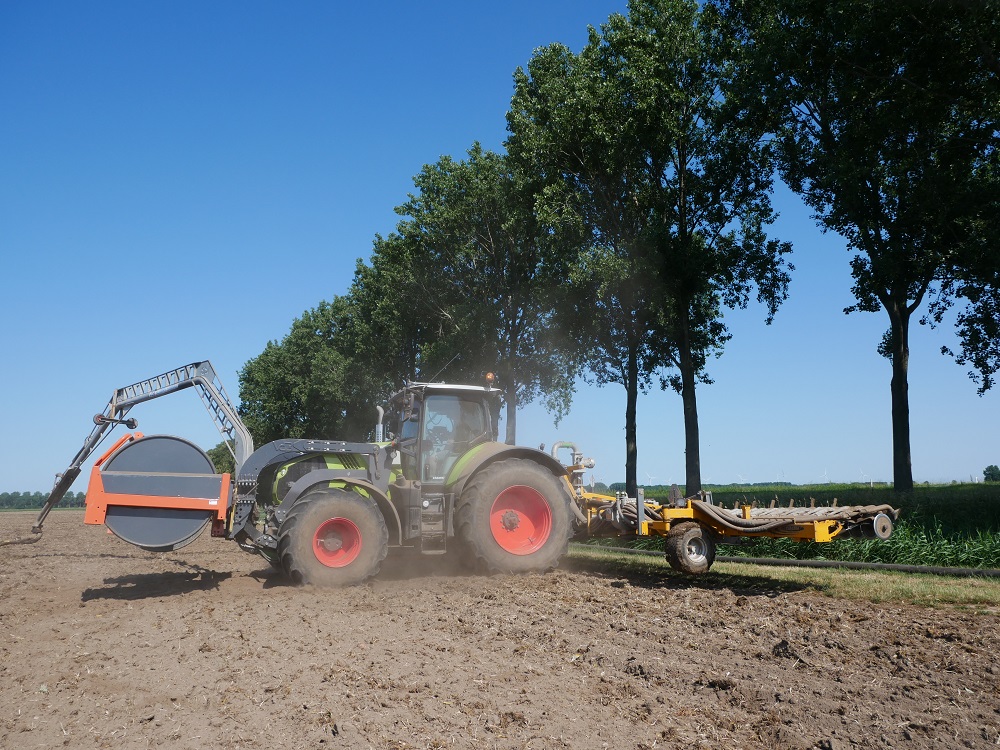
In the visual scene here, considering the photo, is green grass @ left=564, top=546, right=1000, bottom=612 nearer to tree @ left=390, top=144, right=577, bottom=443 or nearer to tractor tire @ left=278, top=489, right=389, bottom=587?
tractor tire @ left=278, top=489, right=389, bottom=587

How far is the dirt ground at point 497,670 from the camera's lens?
501 centimetres

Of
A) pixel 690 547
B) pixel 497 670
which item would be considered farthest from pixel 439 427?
pixel 497 670

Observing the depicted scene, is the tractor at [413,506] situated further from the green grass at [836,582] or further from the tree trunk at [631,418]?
the tree trunk at [631,418]

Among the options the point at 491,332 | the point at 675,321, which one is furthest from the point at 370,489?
the point at 491,332

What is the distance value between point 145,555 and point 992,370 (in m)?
22.6

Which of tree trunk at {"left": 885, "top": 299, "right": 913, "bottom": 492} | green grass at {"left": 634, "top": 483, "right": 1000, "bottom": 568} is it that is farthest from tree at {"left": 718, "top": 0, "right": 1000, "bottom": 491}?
green grass at {"left": 634, "top": 483, "right": 1000, "bottom": 568}

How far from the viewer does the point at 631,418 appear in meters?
25.8

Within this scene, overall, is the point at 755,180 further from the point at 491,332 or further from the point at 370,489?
the point at 370,489

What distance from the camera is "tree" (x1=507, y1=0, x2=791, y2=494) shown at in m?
21.6

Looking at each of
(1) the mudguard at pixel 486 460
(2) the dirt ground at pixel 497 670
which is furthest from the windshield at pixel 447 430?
(2) the dirt ground at pixel 497 670

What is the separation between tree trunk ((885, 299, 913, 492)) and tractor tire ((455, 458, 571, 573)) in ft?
A: 45.1

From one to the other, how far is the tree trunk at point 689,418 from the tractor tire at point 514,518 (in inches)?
431

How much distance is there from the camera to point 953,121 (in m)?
18.0

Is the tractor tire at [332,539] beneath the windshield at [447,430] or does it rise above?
beneath
